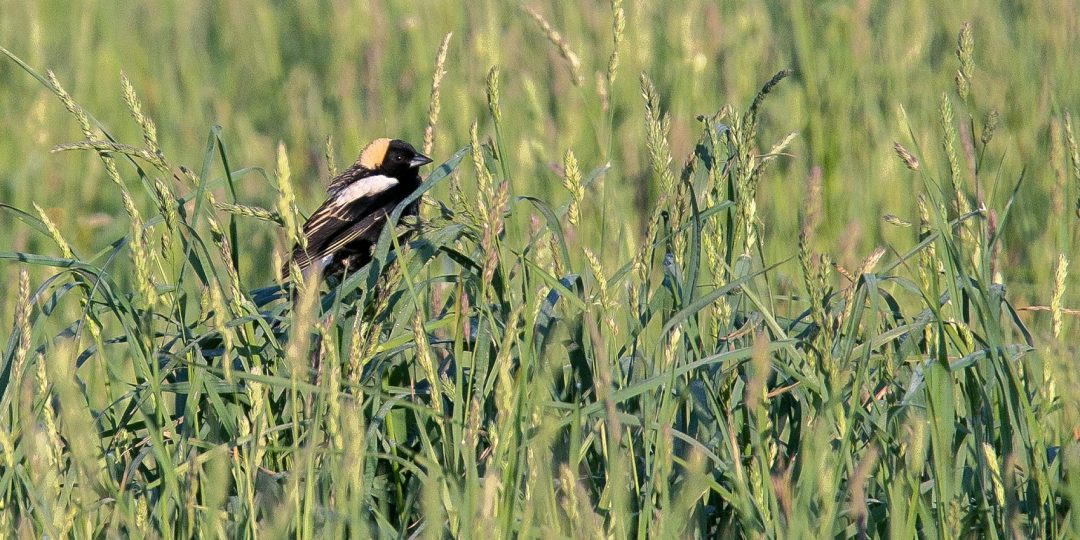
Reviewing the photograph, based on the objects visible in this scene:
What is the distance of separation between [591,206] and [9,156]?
2.76m

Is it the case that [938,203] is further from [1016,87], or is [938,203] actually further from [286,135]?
[286,135]

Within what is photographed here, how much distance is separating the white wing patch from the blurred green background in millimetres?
547

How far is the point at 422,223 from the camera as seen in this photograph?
7.77ft

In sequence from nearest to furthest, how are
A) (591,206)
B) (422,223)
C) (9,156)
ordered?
(422,223) < (591,206) < (9,156)

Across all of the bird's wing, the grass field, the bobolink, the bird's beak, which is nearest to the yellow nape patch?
the bobolink

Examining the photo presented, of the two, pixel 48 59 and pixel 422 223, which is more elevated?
pixel 48 59

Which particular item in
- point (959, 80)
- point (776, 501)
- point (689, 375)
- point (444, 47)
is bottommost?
point (776, 501)

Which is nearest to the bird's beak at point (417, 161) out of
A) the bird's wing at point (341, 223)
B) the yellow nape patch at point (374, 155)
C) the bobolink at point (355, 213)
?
the bobolink at point (355, 213)

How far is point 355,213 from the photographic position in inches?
146

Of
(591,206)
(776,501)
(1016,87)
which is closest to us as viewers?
(776,501)

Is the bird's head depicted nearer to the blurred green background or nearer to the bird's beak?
the bird's beak

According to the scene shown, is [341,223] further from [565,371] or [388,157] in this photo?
[565,371]

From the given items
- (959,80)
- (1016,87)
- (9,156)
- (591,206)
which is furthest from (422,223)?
(9,156)

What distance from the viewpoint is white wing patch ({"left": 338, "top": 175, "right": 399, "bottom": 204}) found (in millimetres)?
3753
